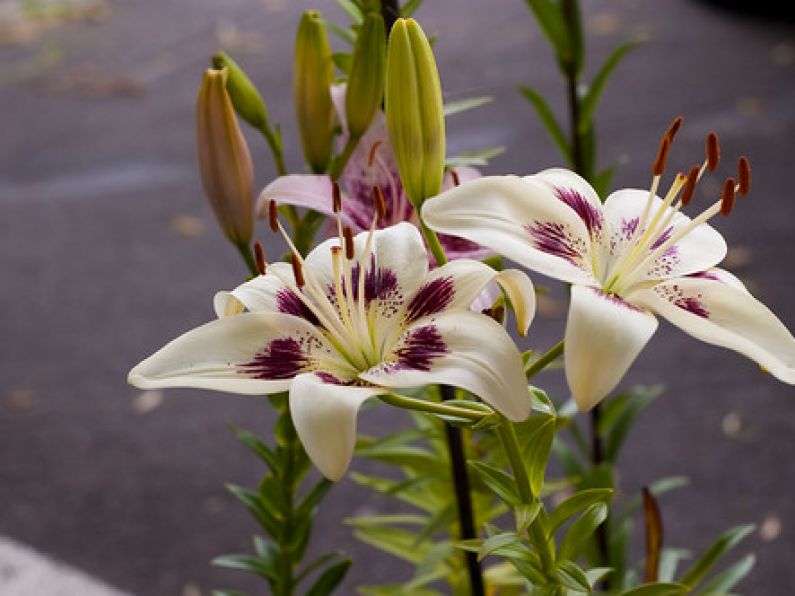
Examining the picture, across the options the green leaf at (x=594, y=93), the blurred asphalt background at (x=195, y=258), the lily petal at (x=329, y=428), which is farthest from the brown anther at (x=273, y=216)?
the blurred asphalt background at (x=195, y=258)

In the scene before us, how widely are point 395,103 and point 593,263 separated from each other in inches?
3.7

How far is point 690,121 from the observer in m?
2.84

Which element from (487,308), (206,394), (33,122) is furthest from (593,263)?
(33,122)

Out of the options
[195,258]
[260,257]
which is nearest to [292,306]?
[260,257]

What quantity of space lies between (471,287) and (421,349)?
0.09 ft

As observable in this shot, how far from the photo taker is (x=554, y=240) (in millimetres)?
417

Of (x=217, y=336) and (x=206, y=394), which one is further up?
(x=217, y=336)

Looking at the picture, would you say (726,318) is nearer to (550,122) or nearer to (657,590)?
(657,590)

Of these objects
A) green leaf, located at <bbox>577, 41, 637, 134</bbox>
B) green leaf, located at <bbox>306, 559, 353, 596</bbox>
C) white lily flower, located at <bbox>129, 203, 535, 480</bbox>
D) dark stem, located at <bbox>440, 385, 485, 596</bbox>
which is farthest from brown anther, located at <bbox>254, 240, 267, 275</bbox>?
green leaf, located at <bbox>577, 41, 637, 134</bbox>

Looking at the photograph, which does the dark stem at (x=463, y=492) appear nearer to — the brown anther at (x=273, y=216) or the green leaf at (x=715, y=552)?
the brown anther at (x=273, y=216)

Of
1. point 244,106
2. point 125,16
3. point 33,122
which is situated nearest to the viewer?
point 244,106

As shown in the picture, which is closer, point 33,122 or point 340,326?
point 340,326

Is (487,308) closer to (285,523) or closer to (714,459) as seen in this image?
(285,523)

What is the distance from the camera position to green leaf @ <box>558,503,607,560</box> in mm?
489
